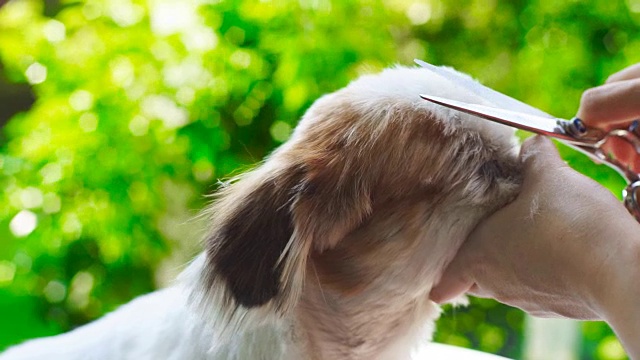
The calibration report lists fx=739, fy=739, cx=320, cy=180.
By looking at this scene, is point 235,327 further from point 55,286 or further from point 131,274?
point 55,286

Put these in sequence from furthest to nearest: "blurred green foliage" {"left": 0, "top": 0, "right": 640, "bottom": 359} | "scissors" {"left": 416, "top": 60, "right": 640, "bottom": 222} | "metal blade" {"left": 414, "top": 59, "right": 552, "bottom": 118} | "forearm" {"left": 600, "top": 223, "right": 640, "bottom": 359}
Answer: "blurred green foliage" {"left": 0, "top": 0, "right": 640, "bottom": 359} → "metal blade" {"left": 414, "top": 59, "right": 552, "bottom": 118} → "scissors" {"left": 416, "top": 60, "right": 640, "bottom": 222} → "forearm" {"left": 600, "top": 223, "right": 640, "bottom": 359}

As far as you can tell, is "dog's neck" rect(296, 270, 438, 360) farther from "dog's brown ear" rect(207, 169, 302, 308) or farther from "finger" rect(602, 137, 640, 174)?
"finger" rect(602, 137, 640, 174)

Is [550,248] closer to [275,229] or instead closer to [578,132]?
[578,132]

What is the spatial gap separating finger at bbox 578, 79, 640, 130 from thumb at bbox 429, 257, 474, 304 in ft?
0.68

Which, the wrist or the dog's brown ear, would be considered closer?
the wrist

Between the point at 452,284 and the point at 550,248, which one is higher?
the point at 550,248

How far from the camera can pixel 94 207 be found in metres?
1.59

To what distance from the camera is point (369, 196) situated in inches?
31.7

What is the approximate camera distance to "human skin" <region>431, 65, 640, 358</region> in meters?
0.63

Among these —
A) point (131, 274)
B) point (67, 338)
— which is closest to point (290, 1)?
point (131, 274)

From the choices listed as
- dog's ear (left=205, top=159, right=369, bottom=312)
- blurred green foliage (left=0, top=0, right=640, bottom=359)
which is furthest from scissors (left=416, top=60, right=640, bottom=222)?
blurred green foliage (left=0, top=0, right=640, bottom=359)

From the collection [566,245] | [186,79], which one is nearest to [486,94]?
[566,245]

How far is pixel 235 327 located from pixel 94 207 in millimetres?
914

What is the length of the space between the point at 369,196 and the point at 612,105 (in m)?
0.26
